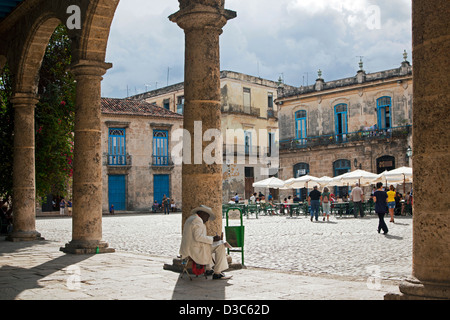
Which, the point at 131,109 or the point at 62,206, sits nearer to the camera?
the point at 62,206

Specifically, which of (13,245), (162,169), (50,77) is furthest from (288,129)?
(13,245)

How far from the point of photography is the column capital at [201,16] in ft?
20.4

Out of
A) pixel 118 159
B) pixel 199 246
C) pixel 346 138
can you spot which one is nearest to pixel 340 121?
pixel 346 138

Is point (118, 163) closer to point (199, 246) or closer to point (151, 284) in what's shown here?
point (199, 246)

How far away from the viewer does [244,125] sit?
124 ft

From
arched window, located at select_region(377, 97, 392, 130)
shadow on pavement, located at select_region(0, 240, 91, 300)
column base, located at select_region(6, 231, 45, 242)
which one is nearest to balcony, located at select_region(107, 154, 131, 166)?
arched window, located at select_region(377, 97, 392, 130)

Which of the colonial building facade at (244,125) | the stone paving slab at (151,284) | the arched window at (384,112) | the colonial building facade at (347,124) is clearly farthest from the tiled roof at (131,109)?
the stone paving slab at (151,284)

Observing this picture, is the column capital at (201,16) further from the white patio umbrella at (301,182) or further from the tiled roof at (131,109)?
the tiled roof at (131,109)

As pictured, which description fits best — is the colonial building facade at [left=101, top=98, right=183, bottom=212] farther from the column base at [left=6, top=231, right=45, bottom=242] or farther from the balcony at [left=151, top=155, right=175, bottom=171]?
the column base at [left=6, top=231, right=45, bottom=242]

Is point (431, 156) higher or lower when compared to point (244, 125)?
lower

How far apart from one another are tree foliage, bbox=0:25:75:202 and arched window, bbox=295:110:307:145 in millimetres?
20683

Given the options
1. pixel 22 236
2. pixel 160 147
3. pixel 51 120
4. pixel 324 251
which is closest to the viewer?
pixel 324 251

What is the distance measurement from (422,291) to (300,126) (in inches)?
1161
